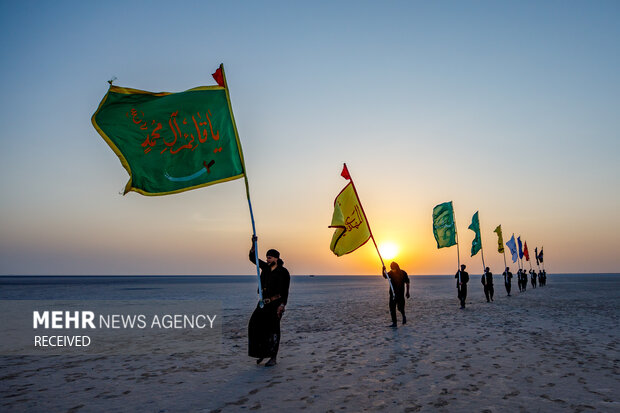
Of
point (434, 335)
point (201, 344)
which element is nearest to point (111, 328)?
point (201, 344)

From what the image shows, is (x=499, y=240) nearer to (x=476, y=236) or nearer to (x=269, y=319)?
(x=476, y=236)

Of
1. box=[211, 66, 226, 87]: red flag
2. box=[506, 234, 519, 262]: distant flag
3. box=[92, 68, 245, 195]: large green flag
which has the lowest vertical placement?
box=[506, 234, 519, 262]: distant flag

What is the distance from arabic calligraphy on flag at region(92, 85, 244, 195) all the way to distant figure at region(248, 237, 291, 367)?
2.04 m

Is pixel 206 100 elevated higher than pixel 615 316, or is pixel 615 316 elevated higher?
pixel 206 100

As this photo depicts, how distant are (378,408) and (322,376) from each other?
1.70m

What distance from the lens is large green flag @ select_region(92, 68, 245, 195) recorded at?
5863 mm

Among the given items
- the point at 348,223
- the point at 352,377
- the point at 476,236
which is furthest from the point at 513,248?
the point at 352,377

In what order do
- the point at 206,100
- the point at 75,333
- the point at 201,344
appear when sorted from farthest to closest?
1. the point at 75,333
2. the point at 201,344
3. the point at 206,100

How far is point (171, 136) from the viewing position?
6227 millimetres

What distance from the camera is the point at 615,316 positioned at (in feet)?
47.2

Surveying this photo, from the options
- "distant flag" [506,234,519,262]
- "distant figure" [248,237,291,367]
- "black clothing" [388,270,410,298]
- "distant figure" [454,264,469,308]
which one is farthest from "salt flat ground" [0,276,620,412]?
"distant flag" [506,234,519,262]

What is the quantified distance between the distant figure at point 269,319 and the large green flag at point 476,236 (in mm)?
18107

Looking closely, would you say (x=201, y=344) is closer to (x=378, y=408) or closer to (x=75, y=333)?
(x=75, y=333)

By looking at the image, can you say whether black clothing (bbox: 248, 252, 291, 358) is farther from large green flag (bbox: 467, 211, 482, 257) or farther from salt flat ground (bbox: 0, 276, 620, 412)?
large green flag (bbox: 467, 211, 482, 257)
